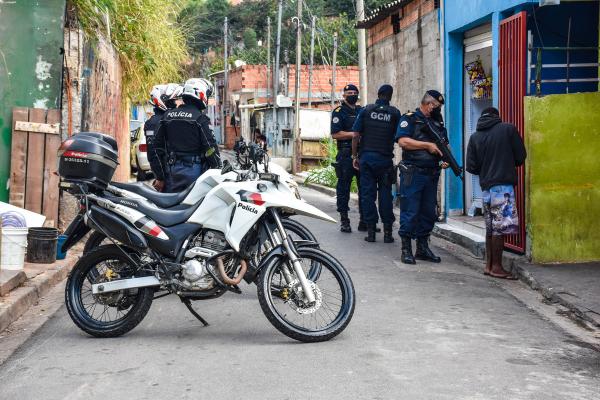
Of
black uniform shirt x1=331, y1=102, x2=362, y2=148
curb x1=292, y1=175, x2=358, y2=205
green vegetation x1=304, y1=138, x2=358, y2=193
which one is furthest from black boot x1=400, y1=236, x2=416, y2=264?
green vegetation x1=304, y1=138, x2=358, y2=193

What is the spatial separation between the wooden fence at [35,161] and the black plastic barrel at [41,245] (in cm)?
121

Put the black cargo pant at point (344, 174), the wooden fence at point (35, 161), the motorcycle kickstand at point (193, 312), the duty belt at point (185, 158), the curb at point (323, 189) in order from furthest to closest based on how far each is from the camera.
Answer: the curb at point (323, 189) → the black cargo pant at point (344, 174) → the wooden fence at point (35, 161) → the duty belt at point (185, 158) → the motorcycle kickstand at point (193, 312)

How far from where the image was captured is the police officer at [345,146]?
13.2 metres

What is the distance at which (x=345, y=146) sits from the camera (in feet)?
44.3

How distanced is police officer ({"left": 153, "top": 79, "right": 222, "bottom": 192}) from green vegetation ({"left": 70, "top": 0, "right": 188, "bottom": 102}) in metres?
4.90

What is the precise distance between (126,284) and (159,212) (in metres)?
0.60

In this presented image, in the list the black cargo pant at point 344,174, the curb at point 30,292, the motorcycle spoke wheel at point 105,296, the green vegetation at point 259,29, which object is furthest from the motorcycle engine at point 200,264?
the green vegetation at point 259,29

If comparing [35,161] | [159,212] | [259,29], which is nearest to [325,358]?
[159,212]

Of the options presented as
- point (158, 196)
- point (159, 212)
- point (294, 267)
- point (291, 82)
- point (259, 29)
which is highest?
point (259, 29)

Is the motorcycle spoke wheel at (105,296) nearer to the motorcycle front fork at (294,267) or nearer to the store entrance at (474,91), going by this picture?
the motorcycle front fork at (294,267)

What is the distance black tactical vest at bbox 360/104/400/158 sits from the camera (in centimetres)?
1195

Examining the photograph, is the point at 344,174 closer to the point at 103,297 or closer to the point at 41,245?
the point at 41,245

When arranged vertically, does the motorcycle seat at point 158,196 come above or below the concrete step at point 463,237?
above

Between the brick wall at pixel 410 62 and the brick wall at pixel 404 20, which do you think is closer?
the brick wall at pixel 410 62
